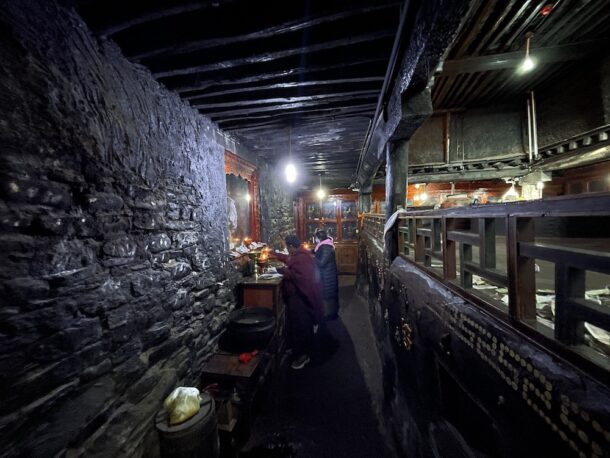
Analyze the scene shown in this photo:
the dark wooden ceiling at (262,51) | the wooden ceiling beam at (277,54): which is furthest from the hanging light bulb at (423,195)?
the wooden ceiling beam at (277,54)

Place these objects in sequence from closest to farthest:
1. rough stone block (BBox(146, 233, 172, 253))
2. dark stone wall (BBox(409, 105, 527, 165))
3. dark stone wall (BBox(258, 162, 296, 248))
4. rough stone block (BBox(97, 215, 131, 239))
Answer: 1. rough stone block (BBox(97, 215, 131, 239))
2. rough stone block (BBox(146, 233, 172, 253))
3. dark stone wall (BBox(409, 105, 527, 165))
4. dark stone wall (BBox(258, 162, 296, 248))

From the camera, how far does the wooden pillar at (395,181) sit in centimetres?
434

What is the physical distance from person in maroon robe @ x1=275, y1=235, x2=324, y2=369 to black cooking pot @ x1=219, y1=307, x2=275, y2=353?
0.91 meters

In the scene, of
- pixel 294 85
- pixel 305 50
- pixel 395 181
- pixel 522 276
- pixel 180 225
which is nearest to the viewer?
pixel 522 276

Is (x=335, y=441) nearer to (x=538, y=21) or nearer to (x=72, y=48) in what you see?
(x=72, y=48)

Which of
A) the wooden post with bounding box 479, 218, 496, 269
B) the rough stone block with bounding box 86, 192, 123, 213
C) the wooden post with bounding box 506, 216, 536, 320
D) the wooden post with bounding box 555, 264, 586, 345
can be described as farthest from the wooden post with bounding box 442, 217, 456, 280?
the rough stone block with bounding box 86, 192, 123, 213

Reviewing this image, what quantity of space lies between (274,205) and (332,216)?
20.4ft

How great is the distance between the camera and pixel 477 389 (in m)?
1.74

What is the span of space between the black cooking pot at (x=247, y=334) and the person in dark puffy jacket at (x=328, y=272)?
9.50 ft

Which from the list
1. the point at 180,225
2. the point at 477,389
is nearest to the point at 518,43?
the point at 477,389

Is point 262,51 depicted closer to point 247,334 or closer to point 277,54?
point 277,54

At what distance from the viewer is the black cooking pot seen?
4215mm

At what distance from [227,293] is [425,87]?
4.93 metres

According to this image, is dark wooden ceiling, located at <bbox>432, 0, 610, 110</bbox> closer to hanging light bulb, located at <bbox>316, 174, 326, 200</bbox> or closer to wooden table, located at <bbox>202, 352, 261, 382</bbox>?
wooden table, located at <bbox>202, 352, 261, 382</bbox>
